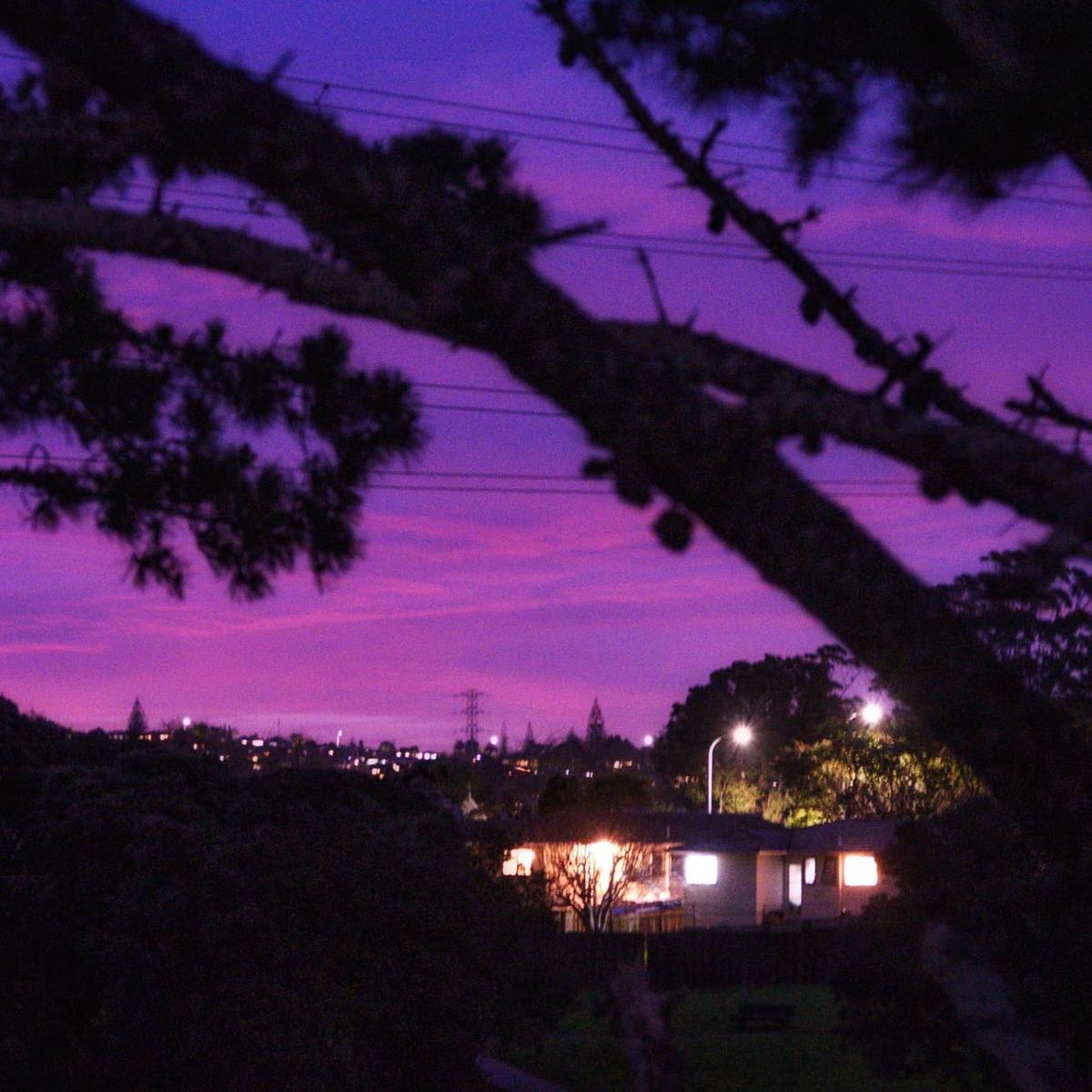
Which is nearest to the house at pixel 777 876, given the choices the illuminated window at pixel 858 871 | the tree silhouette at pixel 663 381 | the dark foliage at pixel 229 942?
the illuminated window at pixel 858 871

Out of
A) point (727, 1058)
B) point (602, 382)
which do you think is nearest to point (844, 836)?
point (727, 1058)

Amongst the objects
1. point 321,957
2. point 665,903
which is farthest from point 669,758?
point 321,957

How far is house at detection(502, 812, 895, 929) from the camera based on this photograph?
49000 millimetres

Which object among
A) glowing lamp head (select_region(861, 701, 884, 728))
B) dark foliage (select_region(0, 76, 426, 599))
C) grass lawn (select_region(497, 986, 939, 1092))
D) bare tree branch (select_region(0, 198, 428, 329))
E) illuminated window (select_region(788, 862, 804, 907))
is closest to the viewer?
bare tree branch (select_region(0, 198, 428, 329))

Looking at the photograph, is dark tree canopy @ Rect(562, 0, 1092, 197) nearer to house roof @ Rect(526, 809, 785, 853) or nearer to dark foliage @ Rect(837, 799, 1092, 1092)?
dark foliage @ Rect(837, 799, 1092, 1092)

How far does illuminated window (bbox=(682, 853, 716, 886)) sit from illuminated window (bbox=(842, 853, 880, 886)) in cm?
492

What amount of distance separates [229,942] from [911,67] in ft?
33.9

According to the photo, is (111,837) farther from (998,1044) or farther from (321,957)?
(998,1044)

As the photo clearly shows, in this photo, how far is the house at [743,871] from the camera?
4900 centimetres

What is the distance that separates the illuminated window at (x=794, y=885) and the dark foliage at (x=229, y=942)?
40.6 m

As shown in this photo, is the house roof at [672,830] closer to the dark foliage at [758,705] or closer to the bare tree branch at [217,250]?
the dark foliage at [758,705]

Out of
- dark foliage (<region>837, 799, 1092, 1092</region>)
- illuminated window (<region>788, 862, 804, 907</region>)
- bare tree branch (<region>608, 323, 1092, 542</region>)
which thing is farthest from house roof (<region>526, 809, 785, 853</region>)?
bare tree branch (<region>608, 323, 1092, 542</region>)

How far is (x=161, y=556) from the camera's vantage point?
7680 mm

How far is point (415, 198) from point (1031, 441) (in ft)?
5.11
